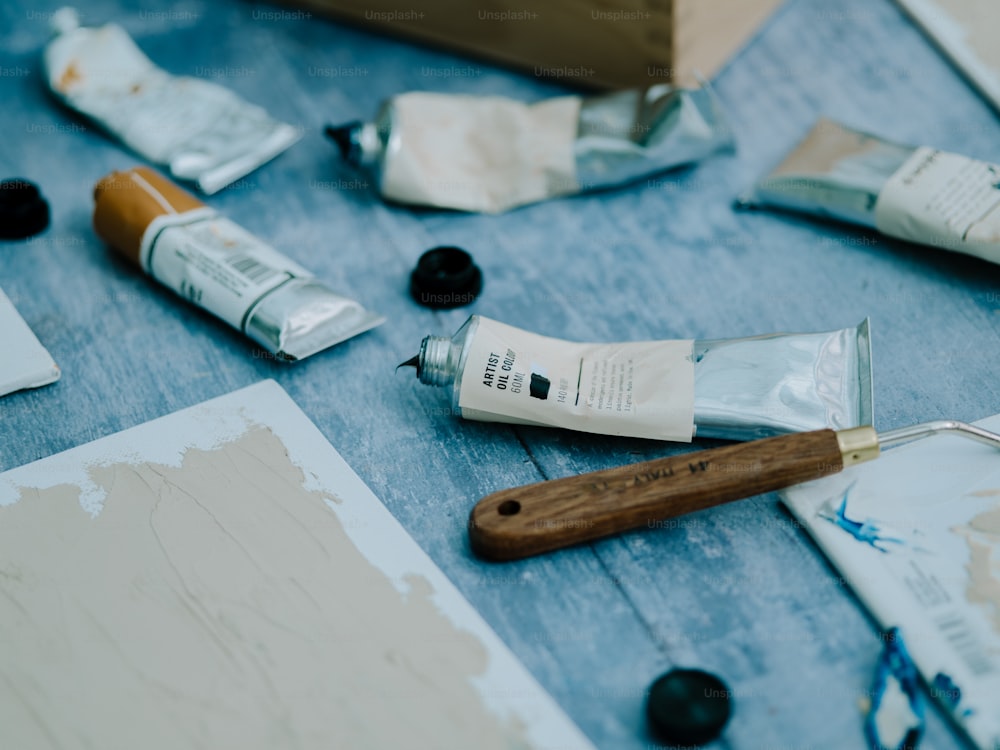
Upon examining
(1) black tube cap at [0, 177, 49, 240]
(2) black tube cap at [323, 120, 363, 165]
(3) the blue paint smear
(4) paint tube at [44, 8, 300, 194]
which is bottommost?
(1) black tube cap at [0, 177, 49, 240]

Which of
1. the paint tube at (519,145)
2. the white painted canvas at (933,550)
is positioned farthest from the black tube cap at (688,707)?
the paint tube at (519,145)

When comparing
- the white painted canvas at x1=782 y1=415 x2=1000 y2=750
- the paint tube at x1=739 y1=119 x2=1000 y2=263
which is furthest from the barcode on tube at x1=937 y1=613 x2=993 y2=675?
the paint tube at x1=739 y1=119 x2=1000 y2=263

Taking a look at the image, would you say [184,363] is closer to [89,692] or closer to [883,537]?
[89,692]

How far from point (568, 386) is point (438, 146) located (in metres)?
0.34

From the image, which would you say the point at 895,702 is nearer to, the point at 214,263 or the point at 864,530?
the point at 864,530

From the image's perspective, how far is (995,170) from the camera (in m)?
0.81

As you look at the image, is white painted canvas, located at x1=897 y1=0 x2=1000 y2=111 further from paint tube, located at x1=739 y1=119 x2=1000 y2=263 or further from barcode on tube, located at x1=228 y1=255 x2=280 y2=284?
barcode on tube, located at x1=228 y1=255 x2=280 y2=284

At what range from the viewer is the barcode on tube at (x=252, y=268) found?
0.78 metres

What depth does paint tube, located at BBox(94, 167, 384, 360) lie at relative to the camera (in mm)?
767

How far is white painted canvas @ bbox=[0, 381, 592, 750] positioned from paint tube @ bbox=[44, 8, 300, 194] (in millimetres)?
343

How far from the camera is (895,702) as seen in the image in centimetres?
55

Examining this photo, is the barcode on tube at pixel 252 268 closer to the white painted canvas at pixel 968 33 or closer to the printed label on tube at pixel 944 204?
the printed label on tube at pixel 944 204

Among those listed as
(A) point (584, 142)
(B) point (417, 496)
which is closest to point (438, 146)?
(A) point (584, 142)

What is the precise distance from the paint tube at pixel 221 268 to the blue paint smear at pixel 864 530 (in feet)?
1.22
